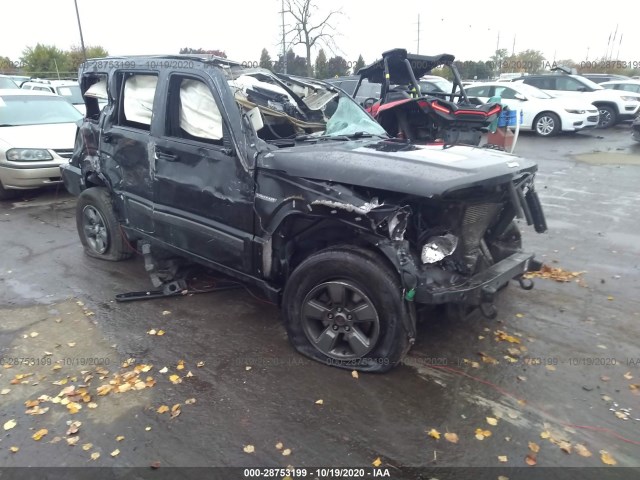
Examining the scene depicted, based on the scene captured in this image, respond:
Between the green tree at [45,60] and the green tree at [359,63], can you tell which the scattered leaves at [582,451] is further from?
the green tree at [359,63]

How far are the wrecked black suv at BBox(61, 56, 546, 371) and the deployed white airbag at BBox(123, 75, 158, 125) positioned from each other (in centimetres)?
2

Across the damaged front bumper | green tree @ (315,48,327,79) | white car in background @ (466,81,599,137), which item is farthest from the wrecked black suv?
green tree @ (315,48,327,79)

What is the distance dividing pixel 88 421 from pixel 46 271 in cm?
290

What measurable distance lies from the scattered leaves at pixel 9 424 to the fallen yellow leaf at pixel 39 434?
0.19 metres

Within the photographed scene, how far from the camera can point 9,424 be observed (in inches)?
120

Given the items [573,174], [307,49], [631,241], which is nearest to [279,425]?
[631,241]

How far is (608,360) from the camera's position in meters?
3.60

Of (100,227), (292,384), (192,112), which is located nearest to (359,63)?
(100,227)

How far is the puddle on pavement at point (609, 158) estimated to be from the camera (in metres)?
11.3

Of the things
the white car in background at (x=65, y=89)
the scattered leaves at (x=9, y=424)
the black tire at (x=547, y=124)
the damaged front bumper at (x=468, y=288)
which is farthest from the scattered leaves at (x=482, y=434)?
the black tire at (x=547, y=124)

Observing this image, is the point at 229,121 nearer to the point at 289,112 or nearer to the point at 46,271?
the point at 289,112

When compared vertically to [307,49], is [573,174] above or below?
below

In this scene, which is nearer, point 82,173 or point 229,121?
point 229,121

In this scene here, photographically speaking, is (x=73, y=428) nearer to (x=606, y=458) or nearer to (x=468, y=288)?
(x=468, y=288)
